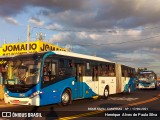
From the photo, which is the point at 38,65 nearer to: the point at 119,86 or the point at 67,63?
the point at 67,63

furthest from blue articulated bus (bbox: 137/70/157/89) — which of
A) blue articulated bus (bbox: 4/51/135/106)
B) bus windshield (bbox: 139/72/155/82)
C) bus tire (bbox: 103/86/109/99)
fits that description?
blue articulated bus (bbox: 4/51/135/106)

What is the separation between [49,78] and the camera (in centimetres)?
1628

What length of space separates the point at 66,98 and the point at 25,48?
19927 millimetres

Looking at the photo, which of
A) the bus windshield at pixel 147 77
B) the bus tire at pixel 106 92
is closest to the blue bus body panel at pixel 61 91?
the bus tire at pixel 106 92

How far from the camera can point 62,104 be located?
17.3m

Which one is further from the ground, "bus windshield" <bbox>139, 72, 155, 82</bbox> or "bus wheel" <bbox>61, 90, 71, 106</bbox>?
"bus windshield" <bbox>139, 72, 155, 82</bbox>

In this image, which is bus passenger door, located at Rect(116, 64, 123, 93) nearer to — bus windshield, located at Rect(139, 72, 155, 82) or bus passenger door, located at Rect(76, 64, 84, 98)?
bus passenger door, located at Rect(76, 64, 84, 98)

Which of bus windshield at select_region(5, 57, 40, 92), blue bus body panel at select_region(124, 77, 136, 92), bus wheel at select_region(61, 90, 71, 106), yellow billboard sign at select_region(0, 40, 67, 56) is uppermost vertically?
yellow billboard sign at select_region(0, 40, 67, 56)

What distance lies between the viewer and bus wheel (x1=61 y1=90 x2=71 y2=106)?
57.1 feet

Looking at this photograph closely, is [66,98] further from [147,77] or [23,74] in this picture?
[147,77]

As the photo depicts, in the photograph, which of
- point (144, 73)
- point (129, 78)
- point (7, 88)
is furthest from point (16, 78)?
point (144, 73)

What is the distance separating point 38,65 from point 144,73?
1156 inches

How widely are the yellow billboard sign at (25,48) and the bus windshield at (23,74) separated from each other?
17725 millimetres

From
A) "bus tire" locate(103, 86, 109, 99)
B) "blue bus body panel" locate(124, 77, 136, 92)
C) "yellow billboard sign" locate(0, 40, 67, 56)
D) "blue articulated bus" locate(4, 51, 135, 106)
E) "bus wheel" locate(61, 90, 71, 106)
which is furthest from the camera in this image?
"yellow billboard sign" locate(0, 40, 67, 56)
